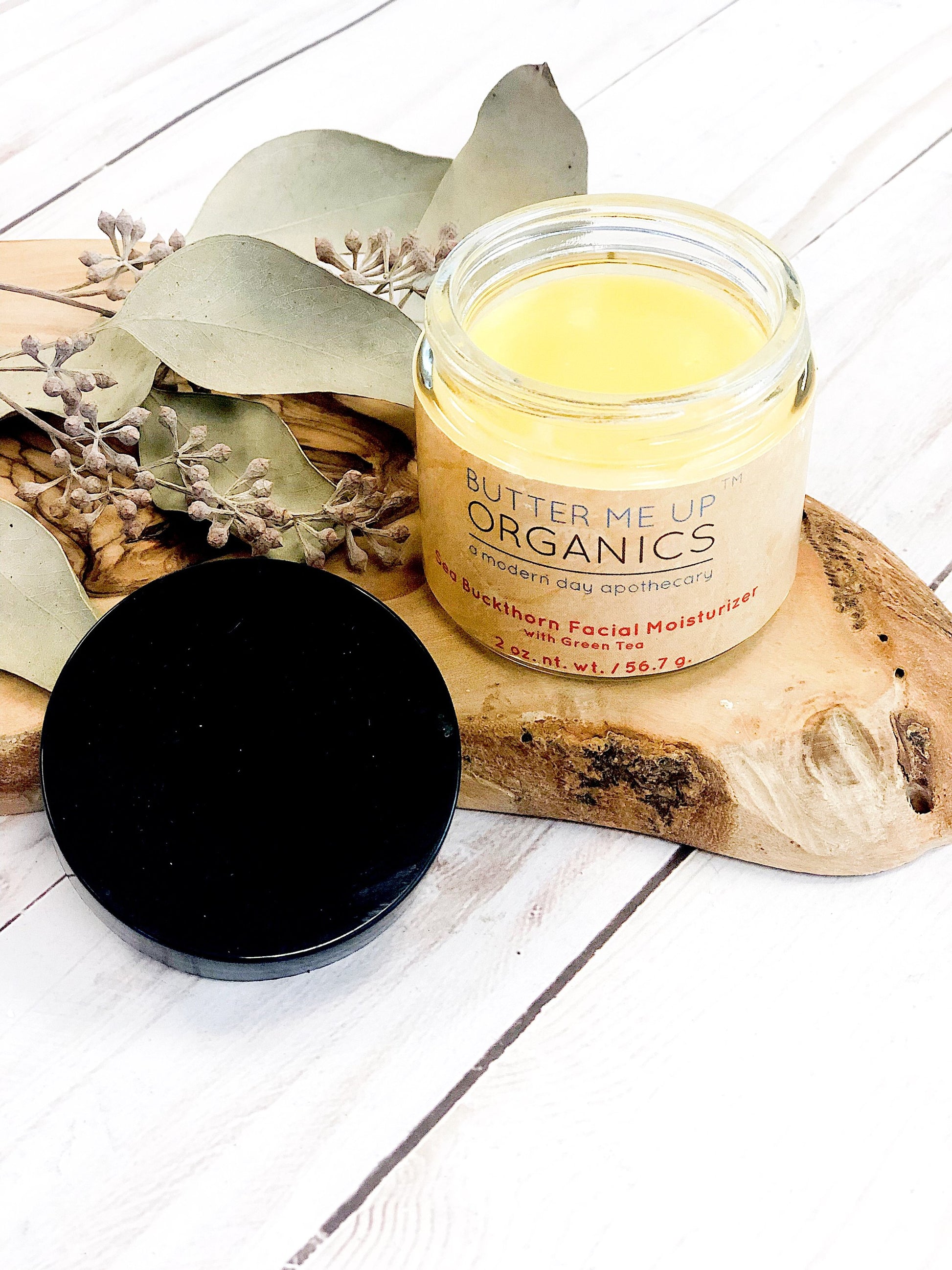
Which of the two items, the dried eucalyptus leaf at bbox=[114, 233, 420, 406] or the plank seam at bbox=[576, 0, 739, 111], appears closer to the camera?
the dried eucalyptus leaf at bbox=[114, 233, 420, 406]

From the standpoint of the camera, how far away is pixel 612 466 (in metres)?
0.62

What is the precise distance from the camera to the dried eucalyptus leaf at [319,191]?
2.66 ft

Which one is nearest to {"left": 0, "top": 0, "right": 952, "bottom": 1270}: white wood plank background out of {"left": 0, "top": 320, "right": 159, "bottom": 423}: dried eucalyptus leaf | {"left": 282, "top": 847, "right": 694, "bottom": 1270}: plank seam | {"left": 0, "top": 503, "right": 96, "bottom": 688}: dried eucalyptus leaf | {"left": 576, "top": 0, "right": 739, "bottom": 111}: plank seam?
{"left": 282, "top": 847, "right": 694, "bottom": 1270}: plank seam

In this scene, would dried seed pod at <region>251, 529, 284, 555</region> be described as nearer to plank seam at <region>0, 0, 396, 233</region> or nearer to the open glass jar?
the open glass jar

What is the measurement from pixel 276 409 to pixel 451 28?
604mm

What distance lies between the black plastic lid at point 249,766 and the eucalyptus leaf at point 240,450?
5 centimetres

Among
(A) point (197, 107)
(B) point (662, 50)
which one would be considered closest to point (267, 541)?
(A) point (197, 107)

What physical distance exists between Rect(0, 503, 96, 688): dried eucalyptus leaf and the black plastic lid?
3 centimetres

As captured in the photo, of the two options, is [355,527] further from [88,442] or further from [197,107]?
[197,107]

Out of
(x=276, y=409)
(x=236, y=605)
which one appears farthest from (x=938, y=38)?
(x=236, y=605)

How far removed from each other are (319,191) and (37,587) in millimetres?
290

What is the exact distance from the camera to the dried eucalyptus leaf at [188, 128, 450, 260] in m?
0.81

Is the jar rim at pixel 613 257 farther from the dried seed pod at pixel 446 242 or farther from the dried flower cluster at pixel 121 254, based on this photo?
the dried flower cluster at pixel 121 254

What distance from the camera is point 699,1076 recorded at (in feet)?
2.18
